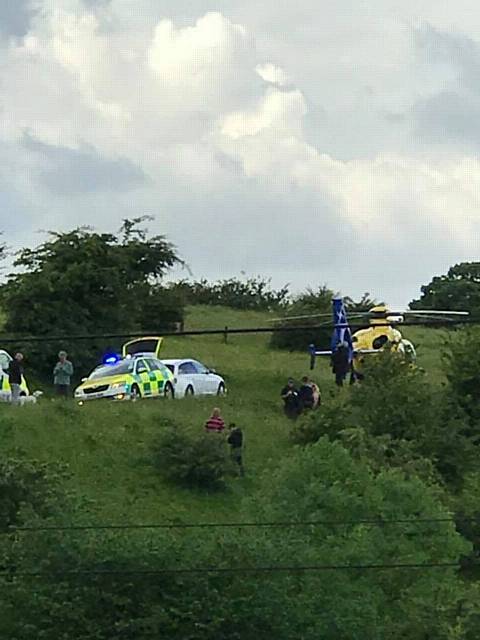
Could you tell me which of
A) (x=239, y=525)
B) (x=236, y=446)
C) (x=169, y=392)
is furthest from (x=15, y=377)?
(x=239, y=525)

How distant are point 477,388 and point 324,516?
75.3ft

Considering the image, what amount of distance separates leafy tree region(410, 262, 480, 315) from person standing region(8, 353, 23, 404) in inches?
1994

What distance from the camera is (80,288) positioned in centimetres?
6100

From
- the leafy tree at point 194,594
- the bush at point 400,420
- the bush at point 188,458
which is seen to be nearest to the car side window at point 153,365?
the bush at point 188,458

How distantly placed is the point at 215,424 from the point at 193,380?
695cm

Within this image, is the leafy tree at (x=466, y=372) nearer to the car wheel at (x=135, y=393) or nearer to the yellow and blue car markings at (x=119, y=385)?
the yellow and blue car markings at (x=119, y=385)

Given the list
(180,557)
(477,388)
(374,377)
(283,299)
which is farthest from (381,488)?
(283,299)

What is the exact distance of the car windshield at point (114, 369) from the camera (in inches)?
1882

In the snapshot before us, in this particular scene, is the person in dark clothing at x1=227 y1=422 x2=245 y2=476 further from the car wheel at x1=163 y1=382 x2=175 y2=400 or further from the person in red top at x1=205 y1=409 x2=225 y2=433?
the car wheel at x1=163 y1=382 x2=175 y2=400

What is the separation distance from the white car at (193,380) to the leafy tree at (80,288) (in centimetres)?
619

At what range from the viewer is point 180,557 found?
31688 mm

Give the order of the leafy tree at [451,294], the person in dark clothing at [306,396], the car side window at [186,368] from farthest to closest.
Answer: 1. the leafy tree at [451,294]
2. the person in dark clothing at [306,396]
3. the car side window at [186,368]

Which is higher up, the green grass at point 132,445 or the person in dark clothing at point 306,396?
the person in dark clothing at point 306,396

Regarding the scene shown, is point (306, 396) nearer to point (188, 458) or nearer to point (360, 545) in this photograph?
point (188, 458)
